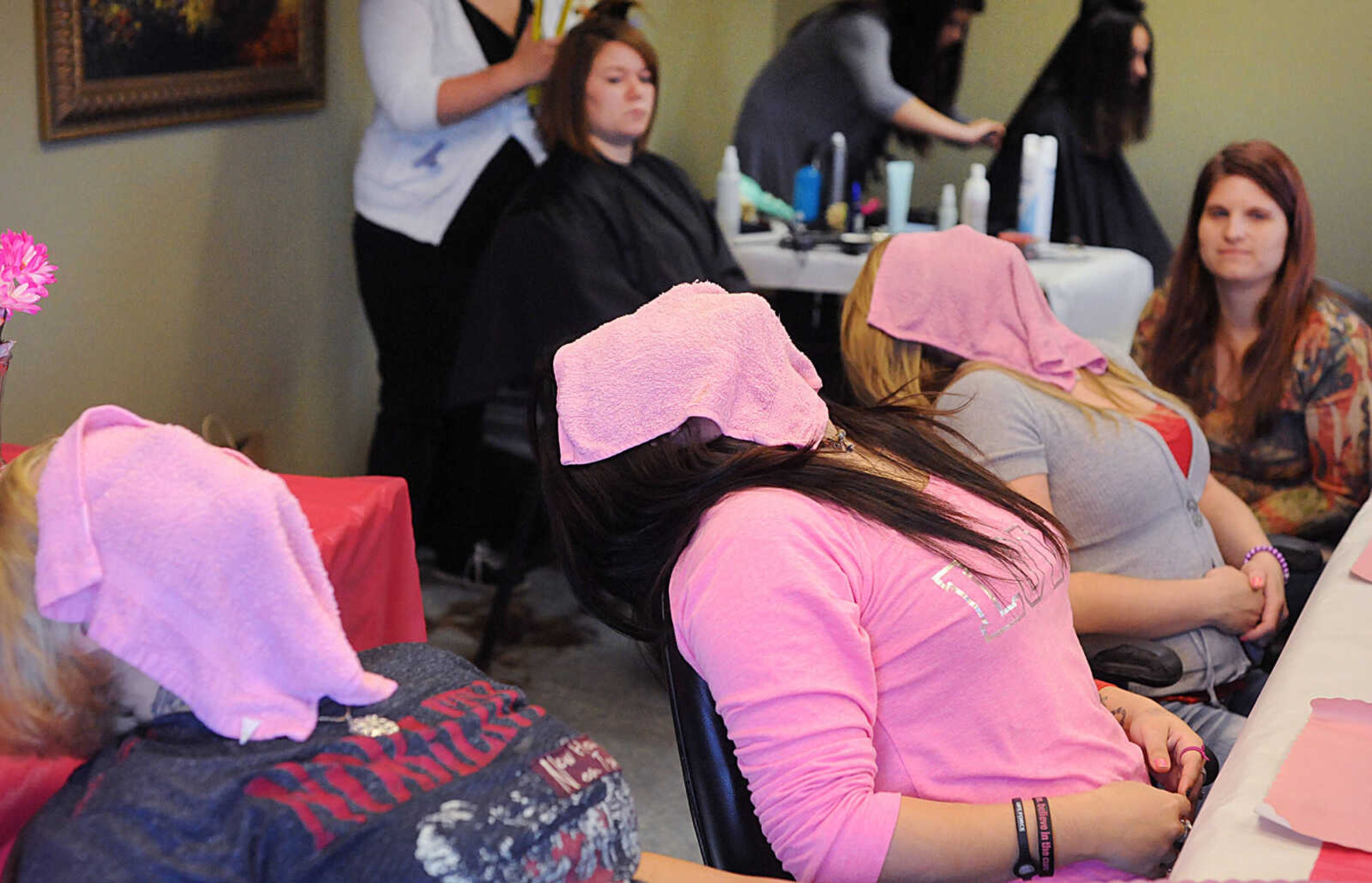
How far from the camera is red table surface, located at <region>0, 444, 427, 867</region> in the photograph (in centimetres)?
155

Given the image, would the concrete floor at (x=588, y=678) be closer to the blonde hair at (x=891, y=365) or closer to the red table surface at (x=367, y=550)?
the red table surface at (x=367, y=550)

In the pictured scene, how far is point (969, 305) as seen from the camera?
1763 mm

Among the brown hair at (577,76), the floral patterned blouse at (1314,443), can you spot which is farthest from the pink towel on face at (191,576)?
the brown hair at (577,76)

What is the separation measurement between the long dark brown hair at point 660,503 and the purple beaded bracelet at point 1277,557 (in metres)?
0.85

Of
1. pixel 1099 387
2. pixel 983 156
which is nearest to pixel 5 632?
pixel 1099 387

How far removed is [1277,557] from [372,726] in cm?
141

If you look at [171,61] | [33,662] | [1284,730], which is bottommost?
[1284,730]

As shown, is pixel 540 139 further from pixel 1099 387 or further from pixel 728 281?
pixel 1099 387

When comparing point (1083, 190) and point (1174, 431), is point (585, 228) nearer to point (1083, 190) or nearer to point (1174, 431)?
point (1174, 431)

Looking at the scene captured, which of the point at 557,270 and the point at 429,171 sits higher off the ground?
the point at 429,171

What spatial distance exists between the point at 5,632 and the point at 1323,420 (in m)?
1.97

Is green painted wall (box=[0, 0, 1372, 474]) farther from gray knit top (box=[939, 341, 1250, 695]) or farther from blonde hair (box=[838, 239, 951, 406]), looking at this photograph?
gray knit top (box=[939, 341, 1250, 695])

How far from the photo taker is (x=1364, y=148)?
4391mm

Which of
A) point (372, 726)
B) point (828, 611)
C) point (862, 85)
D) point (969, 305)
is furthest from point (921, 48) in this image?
point (372, 726)
